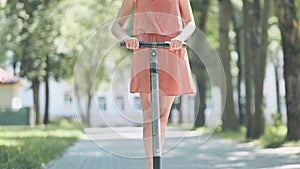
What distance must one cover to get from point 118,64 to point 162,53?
1.28 feet

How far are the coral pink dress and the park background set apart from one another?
216mm

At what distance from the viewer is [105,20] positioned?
47.4 metres

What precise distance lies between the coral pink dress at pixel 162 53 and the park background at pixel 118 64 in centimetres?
22

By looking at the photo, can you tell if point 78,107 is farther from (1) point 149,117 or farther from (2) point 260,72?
(2) point 260,72

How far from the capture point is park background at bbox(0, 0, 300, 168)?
6133mm

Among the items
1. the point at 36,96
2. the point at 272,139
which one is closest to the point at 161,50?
the point at 272,139

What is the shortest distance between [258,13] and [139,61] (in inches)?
Answer: 860

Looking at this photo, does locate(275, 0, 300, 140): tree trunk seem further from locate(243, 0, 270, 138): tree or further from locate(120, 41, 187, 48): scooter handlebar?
locate(120, 41, 187, 48): scooter handlebar

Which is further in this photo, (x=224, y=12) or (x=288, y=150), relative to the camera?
(x=224, y=12)

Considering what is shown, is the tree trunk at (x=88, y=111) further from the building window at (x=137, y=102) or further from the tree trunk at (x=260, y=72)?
the tree trunk at (x=260, y=72)

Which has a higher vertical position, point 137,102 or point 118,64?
point 118,64

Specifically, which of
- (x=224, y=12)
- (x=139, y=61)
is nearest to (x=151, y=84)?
(x=139, y=61)

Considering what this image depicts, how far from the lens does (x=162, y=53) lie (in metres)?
5.61

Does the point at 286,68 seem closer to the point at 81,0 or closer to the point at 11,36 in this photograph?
the point at 11,36
